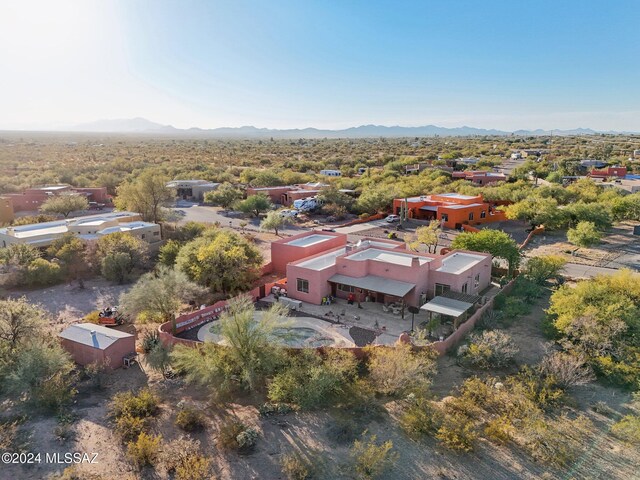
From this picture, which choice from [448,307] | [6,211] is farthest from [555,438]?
[6,211]

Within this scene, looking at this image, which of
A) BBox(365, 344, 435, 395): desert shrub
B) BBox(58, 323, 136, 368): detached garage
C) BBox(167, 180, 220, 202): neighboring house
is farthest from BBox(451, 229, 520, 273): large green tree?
BBox(167, 180, 220, 202): neighboring house

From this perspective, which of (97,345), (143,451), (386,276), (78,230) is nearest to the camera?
(143,451)

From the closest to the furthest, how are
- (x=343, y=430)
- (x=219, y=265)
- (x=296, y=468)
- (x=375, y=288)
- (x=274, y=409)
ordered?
1. (x=296, y=468)
2. (x=343, y=430)
3. (x=274, y=409)
4. (x=375, y=288)
5. (x=219, y=265)

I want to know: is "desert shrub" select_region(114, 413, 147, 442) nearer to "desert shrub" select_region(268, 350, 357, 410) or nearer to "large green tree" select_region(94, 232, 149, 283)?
"desert shrub" select_region(268, 350, 357, 410)

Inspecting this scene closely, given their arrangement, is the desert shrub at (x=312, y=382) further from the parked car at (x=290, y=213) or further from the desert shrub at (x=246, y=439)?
the parked car at (x=290, y=213)

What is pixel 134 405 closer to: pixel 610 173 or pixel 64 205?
pixel 64 205

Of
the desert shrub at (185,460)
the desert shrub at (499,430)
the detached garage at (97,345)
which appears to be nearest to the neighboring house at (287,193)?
the detached garage at (97,345)

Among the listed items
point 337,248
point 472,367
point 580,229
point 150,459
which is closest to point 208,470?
point 150,459
